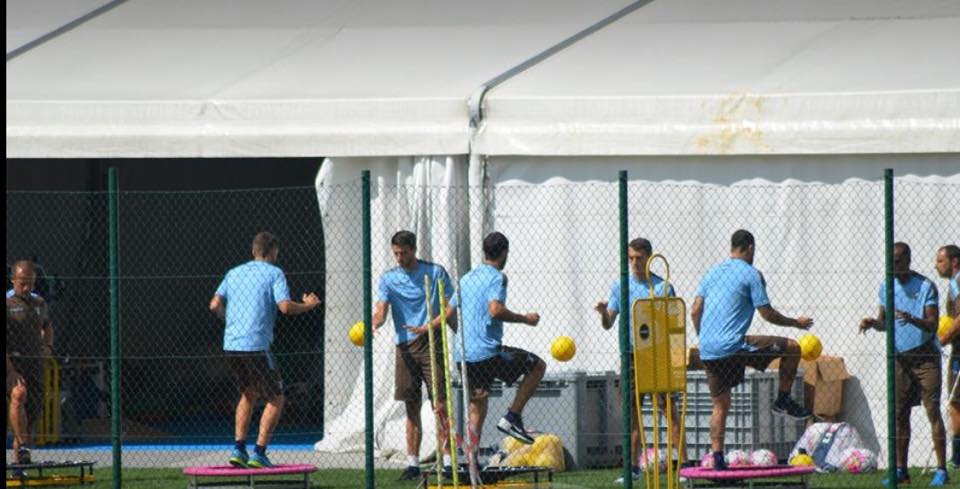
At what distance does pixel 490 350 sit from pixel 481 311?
12.7 inches

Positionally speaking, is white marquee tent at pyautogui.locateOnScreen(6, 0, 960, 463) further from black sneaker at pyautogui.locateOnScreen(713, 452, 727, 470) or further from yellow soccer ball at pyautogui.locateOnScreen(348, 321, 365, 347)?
black sneaker at pyautogui.locateOnScreen(713, 452, 727, 470)

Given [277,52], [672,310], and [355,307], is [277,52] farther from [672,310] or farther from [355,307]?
[672,310]

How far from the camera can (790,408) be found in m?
14.1

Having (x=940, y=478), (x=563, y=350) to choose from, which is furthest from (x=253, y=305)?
(x=940, y=478)

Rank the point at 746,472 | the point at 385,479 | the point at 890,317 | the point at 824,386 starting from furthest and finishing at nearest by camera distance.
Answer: the point at 824,386
the point at 385,479
the point at 746,472
the point at 890,317

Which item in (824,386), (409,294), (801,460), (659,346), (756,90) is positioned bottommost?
(801,460)

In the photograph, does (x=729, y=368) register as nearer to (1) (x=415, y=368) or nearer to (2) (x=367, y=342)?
(1) (x=415, y=368)

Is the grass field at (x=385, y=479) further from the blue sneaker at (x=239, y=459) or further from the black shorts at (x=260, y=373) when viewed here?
the black shorts at (x=260, y=373)

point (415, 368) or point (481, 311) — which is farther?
point (415, 368)

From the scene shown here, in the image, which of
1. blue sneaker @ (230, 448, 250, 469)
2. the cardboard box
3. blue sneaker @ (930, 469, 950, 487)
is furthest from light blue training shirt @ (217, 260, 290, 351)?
blue sneaker @ (930, 469, 950, 487)

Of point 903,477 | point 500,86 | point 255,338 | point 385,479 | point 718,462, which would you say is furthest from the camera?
point 500,86

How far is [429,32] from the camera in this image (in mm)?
18016

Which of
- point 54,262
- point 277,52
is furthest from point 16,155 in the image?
point 54,262

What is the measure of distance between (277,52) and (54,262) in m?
5.42
